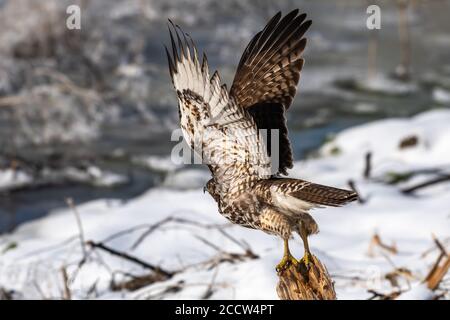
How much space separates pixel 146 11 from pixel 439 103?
5.79m

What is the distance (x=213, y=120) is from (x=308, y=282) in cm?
68

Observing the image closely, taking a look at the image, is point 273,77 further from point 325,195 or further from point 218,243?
point 218,243

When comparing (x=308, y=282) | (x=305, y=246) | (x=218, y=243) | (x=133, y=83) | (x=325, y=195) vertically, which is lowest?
(x=218, y=243)

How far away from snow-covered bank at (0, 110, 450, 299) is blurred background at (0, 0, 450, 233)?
1.11 meters

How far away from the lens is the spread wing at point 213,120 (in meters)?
2.36

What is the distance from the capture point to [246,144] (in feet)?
7.85

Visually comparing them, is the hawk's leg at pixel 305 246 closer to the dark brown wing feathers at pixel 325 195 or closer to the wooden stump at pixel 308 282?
the wooden stump at pixel 308 282

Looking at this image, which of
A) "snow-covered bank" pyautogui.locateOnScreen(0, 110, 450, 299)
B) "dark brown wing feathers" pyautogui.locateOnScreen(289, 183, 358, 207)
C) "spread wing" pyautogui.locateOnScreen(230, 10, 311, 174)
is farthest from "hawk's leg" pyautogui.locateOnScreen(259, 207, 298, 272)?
"snow-covered bank" pyautogui.locateOnScreen(0, 110, 450, 299)

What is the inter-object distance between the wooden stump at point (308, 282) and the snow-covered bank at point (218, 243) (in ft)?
3.71

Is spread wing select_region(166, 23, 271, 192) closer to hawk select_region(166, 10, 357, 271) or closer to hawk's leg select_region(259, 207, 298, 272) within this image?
hawk select_region(166, 10, 357, 271)

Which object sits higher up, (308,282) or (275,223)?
(275,223)

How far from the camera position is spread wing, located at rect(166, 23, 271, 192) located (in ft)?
7.73

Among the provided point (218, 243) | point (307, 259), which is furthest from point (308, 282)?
point (218, 243)
